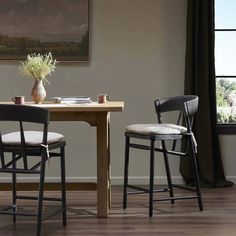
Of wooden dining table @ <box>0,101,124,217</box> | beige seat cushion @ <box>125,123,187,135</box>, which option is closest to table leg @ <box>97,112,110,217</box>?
wooden dining table @ <box>0,101,124,217</box>

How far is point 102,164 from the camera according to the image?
3848 millimetres

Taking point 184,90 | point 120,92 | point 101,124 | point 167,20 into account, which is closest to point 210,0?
point 167,20

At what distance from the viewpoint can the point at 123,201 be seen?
424 centimetres

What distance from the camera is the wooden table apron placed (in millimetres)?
3680

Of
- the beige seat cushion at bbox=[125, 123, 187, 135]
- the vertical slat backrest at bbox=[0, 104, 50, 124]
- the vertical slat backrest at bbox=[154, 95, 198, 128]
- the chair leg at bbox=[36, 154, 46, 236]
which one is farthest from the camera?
the vertical slat backrest at bbox=[154, 95, 198, 128]

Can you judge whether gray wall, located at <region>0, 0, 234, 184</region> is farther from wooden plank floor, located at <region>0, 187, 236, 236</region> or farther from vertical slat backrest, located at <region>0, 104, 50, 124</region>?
vertical slat backrest, located at <region>0, 104, 50, 124</region>

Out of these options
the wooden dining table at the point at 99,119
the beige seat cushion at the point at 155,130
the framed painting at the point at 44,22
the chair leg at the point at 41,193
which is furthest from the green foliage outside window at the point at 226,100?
the chair leg at the point at 41,193

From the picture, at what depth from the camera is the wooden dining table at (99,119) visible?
3.68 meters

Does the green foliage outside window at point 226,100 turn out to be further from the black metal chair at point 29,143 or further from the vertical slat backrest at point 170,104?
the black metal chair at point 29,143

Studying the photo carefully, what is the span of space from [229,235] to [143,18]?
237 cm

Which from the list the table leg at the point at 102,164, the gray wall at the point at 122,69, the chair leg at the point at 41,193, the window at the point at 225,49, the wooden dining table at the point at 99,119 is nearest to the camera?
the chair leg at the point at 41,193

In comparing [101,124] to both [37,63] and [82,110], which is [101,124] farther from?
[37,63]

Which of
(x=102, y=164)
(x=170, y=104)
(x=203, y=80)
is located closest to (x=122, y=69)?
(x=203, y=80)

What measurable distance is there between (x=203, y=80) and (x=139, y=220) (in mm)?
Result: 1663
